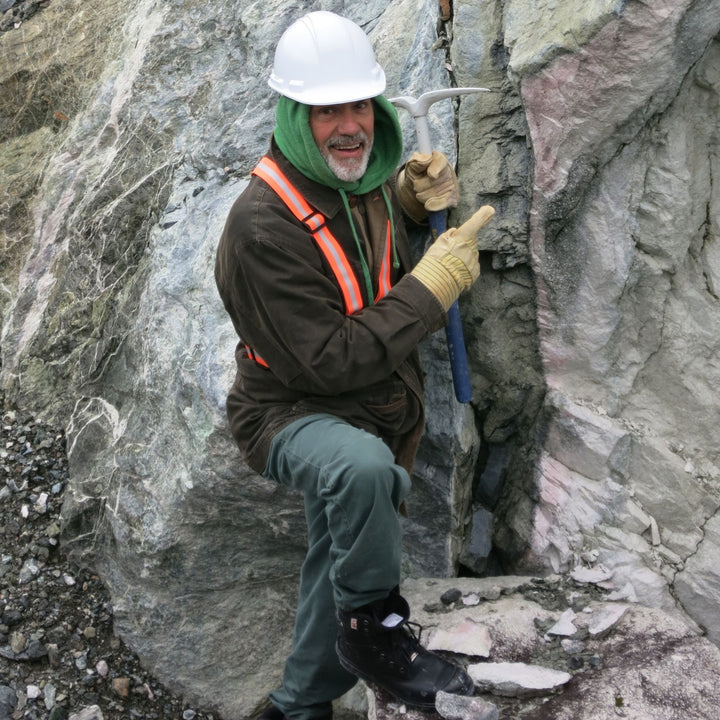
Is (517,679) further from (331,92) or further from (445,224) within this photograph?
(331,92)

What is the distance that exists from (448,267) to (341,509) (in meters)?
0.95

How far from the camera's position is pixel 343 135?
3.14 metres

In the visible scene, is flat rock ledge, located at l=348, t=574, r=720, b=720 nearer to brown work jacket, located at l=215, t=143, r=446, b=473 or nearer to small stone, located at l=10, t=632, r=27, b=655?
brown work jacket, located at l=215, t=143, r=446, b=473

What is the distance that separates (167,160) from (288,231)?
78.1 inches

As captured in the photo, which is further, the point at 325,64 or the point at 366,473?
the point at 325,64

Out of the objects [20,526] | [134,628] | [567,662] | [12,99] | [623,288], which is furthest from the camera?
[12,99]

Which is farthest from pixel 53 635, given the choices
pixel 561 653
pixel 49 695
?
pixel 561 653

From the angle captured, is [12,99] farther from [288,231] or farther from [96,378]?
[288,231]

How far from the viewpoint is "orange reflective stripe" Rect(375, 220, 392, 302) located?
3.34 m

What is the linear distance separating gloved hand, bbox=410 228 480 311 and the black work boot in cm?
110

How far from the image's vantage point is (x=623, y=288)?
11.9 ft

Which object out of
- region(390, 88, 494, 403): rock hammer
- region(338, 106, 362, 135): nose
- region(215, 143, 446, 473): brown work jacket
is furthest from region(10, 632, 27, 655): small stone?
region(338, 106, 362, 135): nose

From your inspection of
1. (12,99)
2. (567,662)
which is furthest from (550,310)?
(12,99)

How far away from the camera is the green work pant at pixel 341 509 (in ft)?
9.73
